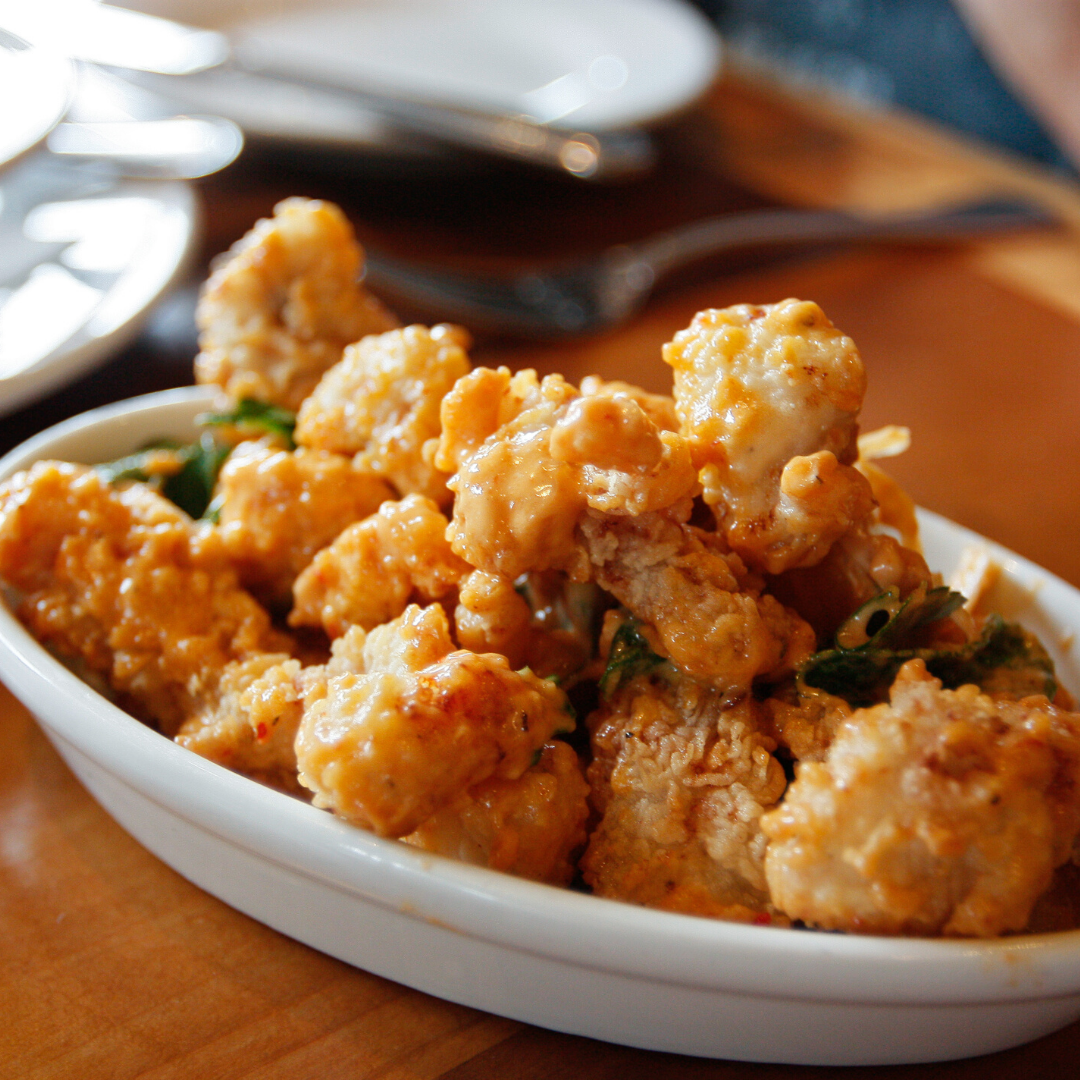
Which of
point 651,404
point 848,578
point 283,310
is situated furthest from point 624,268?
point 848,578

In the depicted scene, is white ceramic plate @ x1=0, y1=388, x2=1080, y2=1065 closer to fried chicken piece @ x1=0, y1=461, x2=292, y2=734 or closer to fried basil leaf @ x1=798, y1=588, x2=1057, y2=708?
fried chicken piece @ x1=0, y1=461, x2=292, y2=734

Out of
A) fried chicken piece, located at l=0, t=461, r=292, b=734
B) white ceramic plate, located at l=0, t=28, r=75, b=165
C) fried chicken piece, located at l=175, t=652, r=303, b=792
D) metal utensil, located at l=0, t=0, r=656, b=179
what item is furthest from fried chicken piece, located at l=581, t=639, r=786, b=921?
metal utensil, located at l=0, t=0, r=656, b=179

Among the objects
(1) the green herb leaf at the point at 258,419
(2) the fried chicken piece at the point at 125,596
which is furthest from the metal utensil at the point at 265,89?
(2) the fried chicken piece at the point at 125,596

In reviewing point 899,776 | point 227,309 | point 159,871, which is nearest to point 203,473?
point 227,309

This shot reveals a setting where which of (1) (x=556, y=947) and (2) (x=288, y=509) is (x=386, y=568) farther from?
(1) (x=556, y=947)

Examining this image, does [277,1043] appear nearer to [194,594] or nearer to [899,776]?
[194,594]
